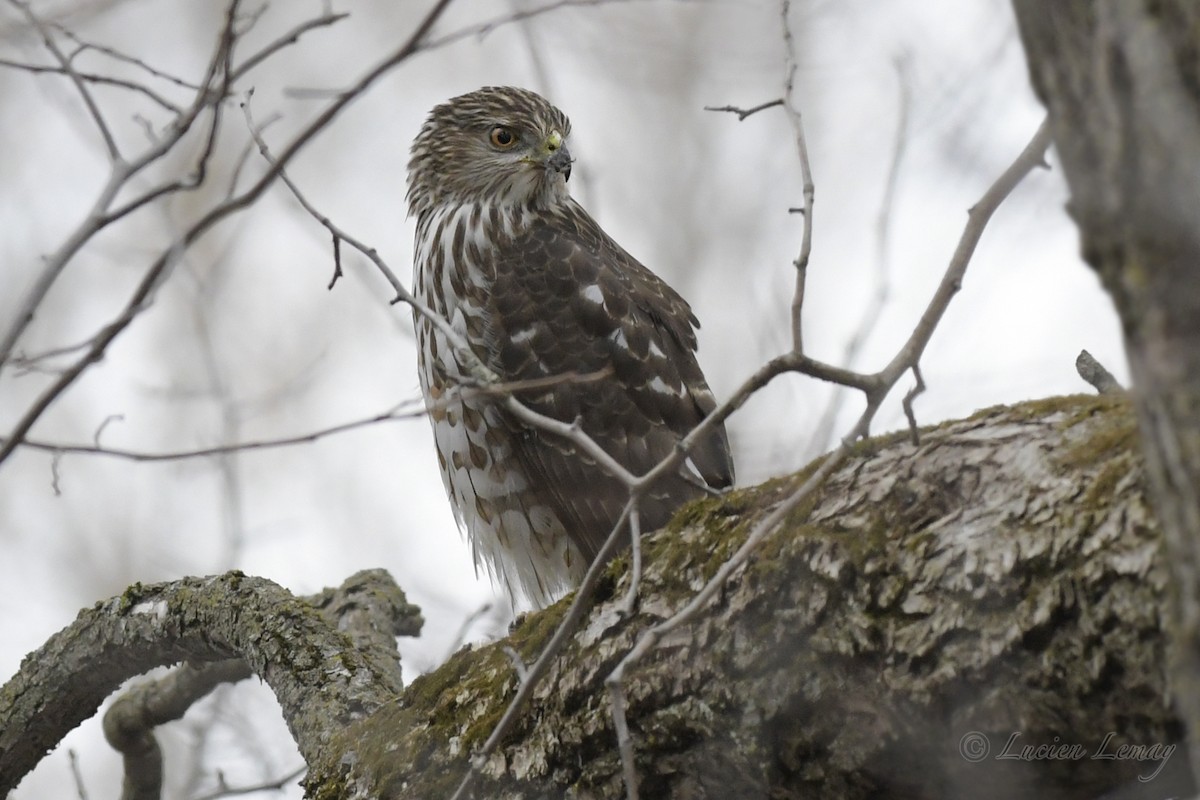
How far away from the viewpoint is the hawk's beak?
16.4 feet

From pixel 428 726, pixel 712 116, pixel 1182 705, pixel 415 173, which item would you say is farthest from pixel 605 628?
pixel 712 116

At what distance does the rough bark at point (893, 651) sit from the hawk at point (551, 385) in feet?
4.70

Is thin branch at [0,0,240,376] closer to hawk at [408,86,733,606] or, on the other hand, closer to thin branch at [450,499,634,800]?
thin branch at [450,499,634,800]

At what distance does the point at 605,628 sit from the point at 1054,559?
0.92m

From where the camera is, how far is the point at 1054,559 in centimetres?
186

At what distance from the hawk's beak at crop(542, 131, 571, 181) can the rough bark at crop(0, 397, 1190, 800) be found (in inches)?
105

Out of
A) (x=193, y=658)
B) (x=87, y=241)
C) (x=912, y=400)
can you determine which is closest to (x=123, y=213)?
(x=87, y=241)

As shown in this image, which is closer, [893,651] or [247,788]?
[893,651]

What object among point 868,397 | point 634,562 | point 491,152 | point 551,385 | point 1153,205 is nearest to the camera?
point 1153,205

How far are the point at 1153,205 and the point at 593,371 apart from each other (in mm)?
3215

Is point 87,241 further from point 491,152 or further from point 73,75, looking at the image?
point 491,152

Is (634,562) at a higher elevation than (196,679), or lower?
lower

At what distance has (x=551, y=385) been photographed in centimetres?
400

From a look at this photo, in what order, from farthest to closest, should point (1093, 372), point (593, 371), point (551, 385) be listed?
1. point (593, 371)
2. point (551, 385)
3. point (1093, 372)
